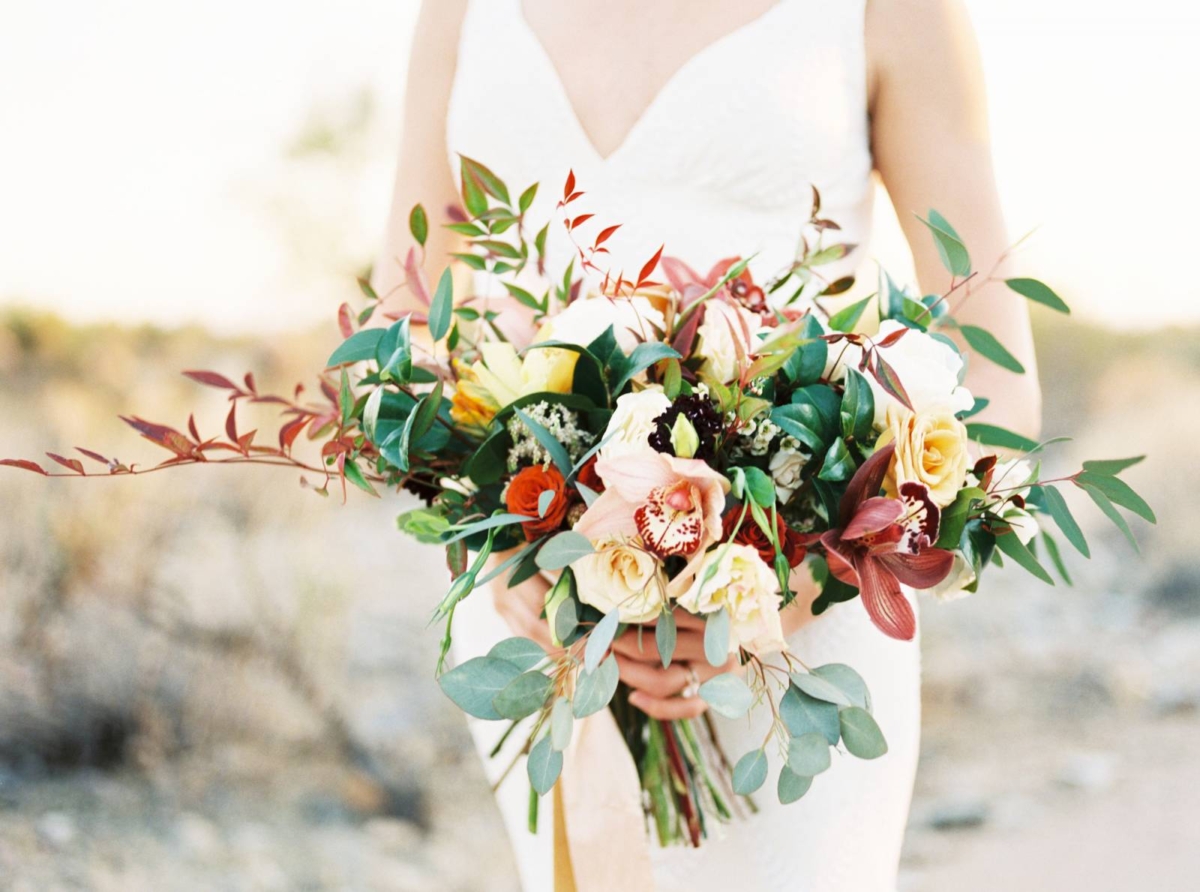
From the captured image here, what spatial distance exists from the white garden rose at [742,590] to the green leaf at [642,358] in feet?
0.56

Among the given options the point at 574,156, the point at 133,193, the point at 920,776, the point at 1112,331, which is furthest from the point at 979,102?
the point at 1112,331

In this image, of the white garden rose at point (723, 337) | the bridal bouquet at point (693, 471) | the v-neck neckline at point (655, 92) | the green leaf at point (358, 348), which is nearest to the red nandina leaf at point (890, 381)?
the bridal bouquet at point (693, 471)

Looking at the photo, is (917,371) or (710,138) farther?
(710,138)

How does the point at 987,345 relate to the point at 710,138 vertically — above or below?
below

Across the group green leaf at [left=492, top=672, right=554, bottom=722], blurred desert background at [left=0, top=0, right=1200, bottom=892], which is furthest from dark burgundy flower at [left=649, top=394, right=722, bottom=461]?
blurred desert background at [left=0, top=0, right=1200, bottom=892]

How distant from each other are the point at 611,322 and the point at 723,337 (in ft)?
0.35

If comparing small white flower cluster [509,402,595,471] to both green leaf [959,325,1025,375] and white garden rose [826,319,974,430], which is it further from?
green leaf [959,325,1025,375]

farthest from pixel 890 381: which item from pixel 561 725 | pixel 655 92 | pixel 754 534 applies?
pixel 655 92

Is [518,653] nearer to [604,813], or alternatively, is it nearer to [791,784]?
[791,784]

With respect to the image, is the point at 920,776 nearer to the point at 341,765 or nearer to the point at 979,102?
the point at 341,765

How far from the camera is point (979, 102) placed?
1.26m

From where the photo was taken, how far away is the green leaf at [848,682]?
0.80 m

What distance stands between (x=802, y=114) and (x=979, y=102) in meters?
0.22

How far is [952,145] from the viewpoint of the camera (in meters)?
1.26
